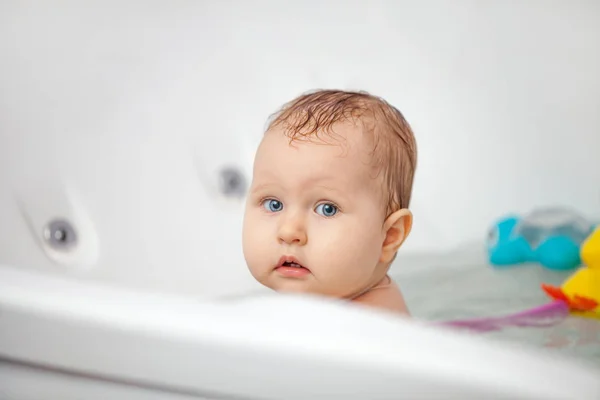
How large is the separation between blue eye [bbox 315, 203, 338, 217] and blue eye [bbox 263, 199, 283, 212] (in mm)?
41

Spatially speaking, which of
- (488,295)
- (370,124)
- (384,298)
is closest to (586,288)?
(488,295)

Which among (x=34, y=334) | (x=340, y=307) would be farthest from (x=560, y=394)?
(x=34, y=334)

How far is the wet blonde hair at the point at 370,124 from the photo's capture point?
0.95 m

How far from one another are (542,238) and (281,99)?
1.84 feet

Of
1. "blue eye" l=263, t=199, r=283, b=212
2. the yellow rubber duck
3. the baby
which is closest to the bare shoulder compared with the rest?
the baby

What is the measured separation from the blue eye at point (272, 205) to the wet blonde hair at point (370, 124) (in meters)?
0.07

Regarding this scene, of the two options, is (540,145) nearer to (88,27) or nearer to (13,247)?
(88,27)

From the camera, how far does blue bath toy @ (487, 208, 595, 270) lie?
63.2 inches

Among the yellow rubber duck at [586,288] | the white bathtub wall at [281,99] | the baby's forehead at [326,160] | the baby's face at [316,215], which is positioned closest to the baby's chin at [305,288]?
the baby's face at [316,215]

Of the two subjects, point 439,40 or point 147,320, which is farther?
point 439,40

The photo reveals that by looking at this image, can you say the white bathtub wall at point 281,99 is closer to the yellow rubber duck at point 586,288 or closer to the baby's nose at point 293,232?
the yellow rubber duck at point 586,288

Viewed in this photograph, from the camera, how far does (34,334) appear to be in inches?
30.6

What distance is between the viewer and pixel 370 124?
37.5 inches

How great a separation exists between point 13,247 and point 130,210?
0.23 meters
